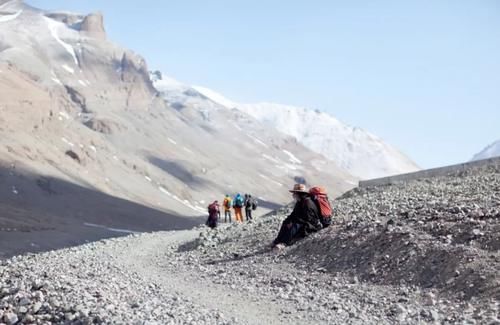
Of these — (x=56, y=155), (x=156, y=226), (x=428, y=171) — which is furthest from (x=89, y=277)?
(x=56, y=155)

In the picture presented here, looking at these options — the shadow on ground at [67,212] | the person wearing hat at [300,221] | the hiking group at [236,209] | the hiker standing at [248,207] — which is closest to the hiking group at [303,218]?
the person wearing hat at [300,221]

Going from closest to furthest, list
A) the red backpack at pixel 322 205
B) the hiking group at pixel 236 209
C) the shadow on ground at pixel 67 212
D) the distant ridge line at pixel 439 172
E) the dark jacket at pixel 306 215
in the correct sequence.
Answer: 1. the dark jacket at pixel 306 215
2. the red backpack at pixel 322 205
3. the distant ridge line at pixel 439 172
4. the hiking group at pixel 236 209
5. the shadow on ground at pixel 67 212

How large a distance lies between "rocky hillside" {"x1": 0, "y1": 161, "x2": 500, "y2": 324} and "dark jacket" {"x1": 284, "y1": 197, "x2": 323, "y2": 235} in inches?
23.1

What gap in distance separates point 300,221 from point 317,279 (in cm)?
513

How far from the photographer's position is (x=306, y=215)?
22.4 m

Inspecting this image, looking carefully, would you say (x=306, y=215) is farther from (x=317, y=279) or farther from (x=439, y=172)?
(x=439, y=172)

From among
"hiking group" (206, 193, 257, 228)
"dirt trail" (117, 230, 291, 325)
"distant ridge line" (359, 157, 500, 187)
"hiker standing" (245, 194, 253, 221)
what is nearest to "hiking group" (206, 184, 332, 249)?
"dirt trail" (117, 230, 291, 325)

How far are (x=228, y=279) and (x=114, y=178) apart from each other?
145 meters

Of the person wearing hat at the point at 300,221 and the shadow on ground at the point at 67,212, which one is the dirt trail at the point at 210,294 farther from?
the shadow on ground at the point at 67,212

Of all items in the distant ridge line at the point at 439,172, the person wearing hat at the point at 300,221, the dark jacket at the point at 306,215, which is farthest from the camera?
the distant ridge line at the point at 439,172

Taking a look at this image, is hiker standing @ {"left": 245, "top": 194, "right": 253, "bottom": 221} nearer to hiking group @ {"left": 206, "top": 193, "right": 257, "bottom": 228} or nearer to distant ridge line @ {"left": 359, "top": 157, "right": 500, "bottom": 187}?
hiking group @ {"left": 206, "top": 193, "right": 257, "bottom": 228}

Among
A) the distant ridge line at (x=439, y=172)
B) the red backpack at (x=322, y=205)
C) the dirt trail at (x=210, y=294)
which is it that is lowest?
the dirt trail at (x=210, y=294)

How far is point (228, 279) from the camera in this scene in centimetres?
1811

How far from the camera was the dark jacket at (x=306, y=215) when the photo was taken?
22.3 metres
